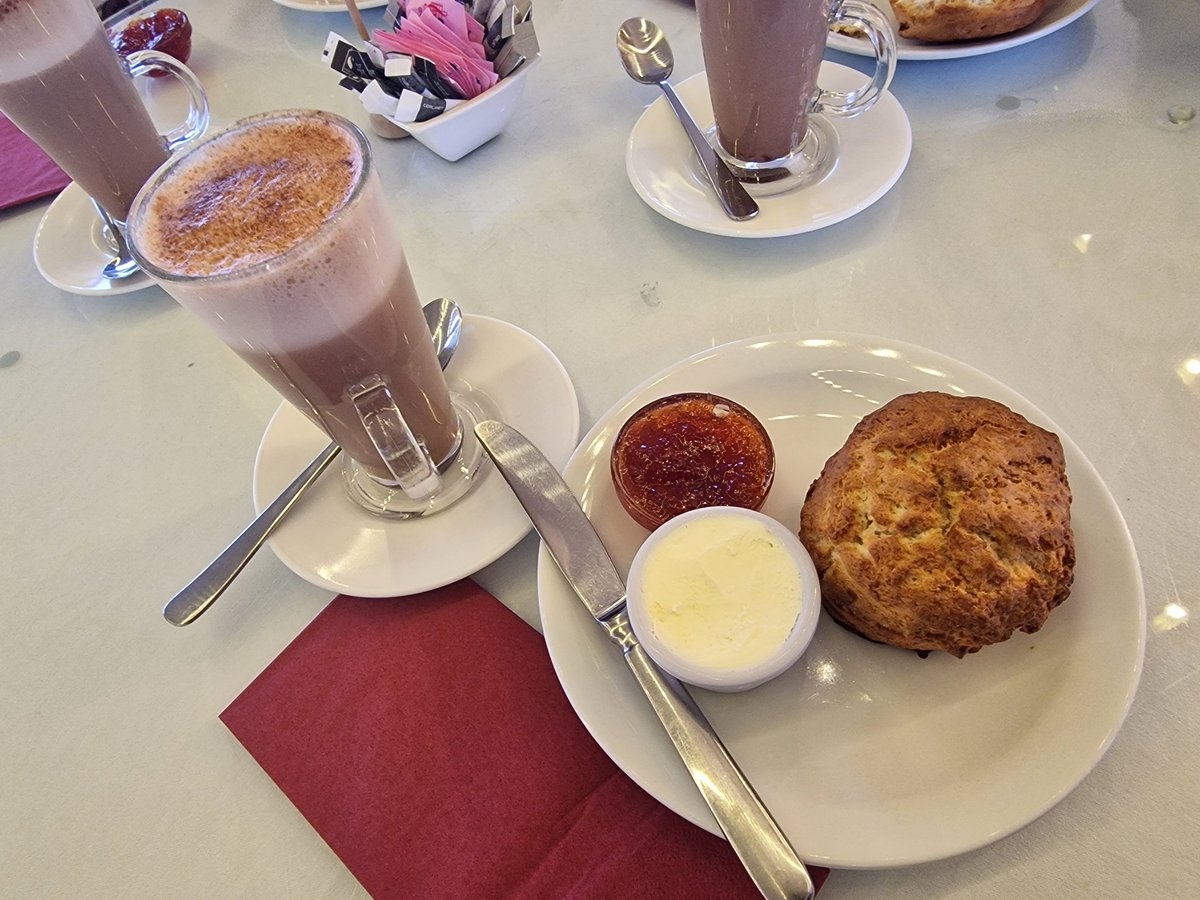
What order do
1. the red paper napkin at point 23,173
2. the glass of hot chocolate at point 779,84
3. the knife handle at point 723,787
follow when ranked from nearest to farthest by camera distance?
1. the knife handle at point 723,787
2. the glass of hot chocolate at point 779,84
3. the red paper napkin at point 23,173

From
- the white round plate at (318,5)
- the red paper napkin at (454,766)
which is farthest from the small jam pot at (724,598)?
the white round plate at (318,5)

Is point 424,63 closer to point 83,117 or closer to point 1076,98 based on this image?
point 83,117

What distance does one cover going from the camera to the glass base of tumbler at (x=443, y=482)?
1.17m

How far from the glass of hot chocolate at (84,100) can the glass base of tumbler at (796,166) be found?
1161mm

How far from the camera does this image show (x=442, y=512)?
3.80 feet

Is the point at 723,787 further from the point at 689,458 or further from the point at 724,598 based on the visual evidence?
the point at 689,458

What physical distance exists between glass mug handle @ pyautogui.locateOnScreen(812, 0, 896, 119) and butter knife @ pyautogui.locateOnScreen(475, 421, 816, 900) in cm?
87

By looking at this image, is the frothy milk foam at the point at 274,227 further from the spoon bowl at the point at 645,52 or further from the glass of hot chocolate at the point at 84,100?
the spoon bowl at the point at 645,52

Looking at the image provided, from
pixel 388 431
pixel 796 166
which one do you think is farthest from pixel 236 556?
pixel 796 166

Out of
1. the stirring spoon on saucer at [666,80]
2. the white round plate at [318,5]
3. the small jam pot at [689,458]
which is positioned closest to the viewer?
the small jam pot at [689,458]

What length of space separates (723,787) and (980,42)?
154 centimetres

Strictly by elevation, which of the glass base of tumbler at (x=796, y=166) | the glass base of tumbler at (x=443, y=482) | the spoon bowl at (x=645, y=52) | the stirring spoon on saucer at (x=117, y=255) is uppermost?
the stirring spoon on saucer at (x=117, y=255)

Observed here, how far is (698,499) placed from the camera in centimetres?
107

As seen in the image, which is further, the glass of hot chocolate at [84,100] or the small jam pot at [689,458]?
the glass of hot chocolate at [84,100]
